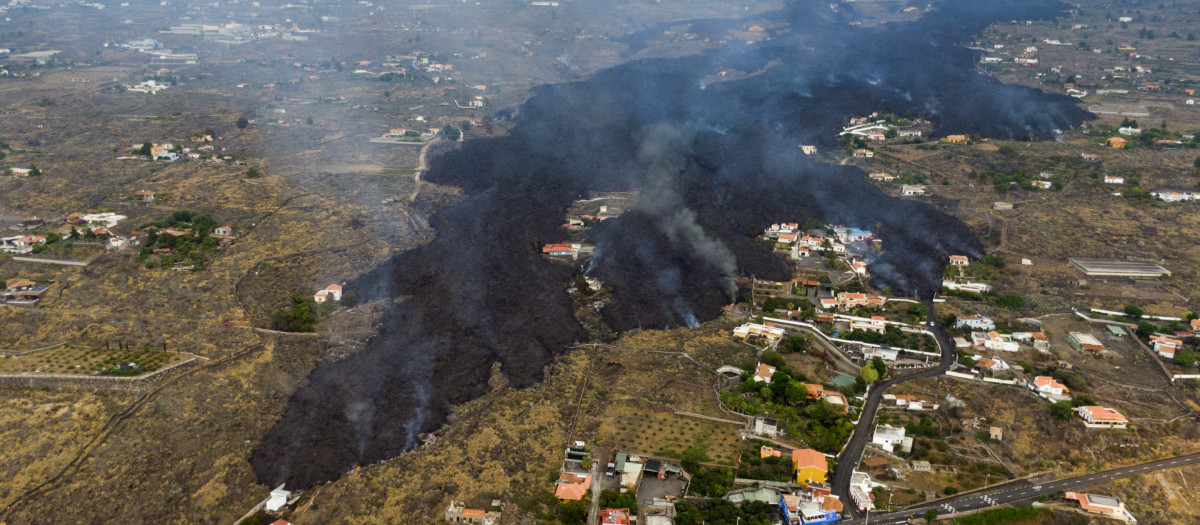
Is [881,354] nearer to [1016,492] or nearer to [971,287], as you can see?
[1016,492]

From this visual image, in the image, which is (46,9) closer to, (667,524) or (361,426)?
(361,426)

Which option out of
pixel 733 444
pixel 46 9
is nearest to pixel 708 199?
pixel 733 444

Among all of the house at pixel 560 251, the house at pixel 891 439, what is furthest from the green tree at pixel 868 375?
the house at pixel 560 251

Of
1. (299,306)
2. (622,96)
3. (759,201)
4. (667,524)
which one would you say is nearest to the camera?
(667,524)

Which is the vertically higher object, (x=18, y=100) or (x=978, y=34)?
(x=978, y=34)

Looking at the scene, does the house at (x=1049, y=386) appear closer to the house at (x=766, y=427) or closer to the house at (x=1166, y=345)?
the house at (x=1166, y=345)

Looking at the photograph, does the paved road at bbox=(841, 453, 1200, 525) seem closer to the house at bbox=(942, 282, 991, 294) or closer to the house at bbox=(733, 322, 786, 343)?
the house at bbox=(733, 322, 786, 343)

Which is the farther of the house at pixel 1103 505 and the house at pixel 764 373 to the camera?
the house at pixel 764 373

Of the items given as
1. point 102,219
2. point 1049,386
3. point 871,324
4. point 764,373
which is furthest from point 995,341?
point 102,219
